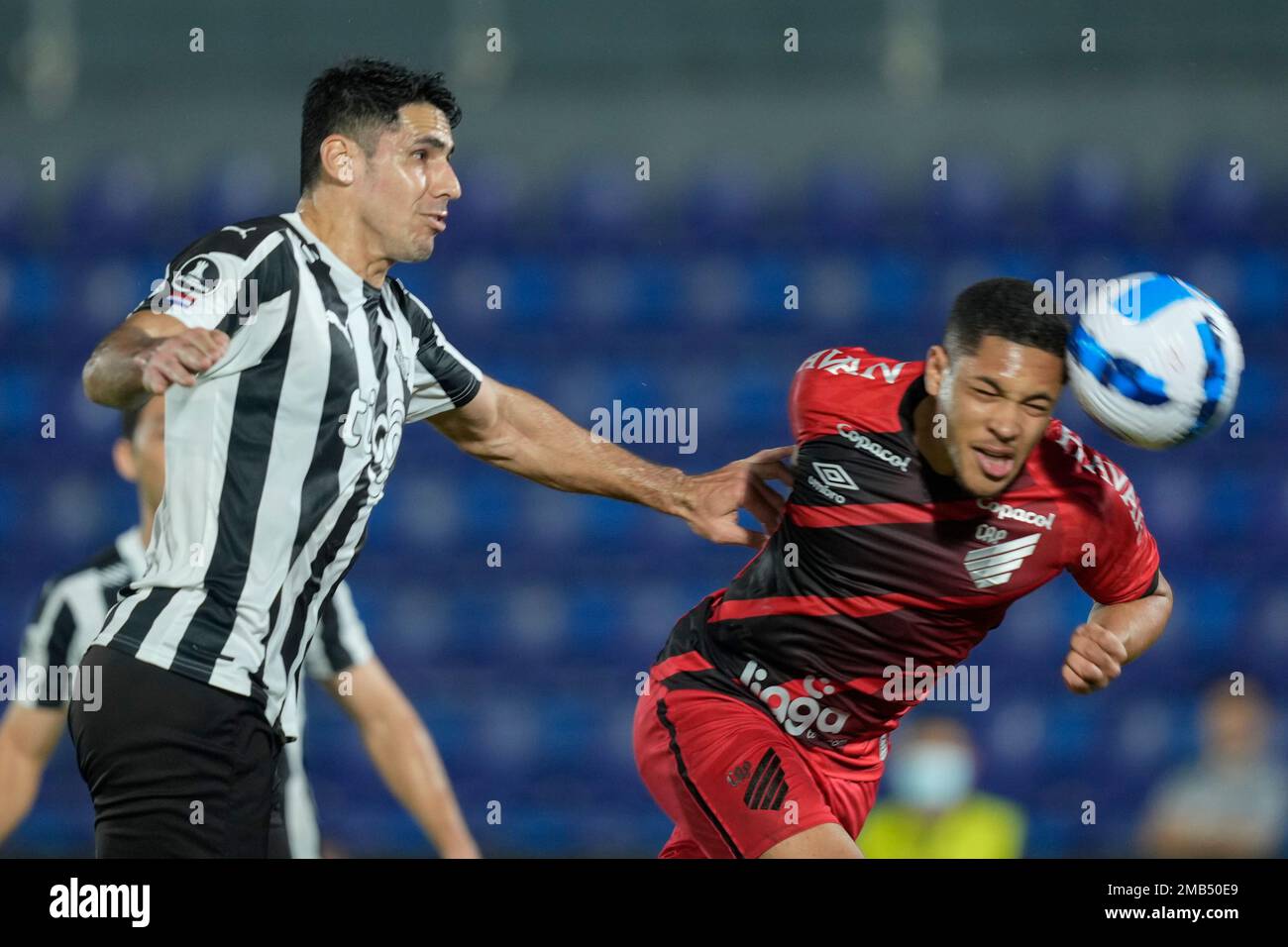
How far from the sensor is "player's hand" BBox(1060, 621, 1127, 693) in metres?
3.38

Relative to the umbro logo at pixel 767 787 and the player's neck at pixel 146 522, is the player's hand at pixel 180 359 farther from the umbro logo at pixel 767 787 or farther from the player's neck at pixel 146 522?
the player's neck at pixel 146 522

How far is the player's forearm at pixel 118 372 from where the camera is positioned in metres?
3.04

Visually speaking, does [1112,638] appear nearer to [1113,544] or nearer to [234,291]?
[1113,544]

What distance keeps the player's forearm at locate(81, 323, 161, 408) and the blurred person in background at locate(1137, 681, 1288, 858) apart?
4956 millimetres

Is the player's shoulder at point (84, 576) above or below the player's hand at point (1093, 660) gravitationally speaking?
below

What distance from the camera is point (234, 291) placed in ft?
10.8

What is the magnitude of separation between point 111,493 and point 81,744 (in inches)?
201

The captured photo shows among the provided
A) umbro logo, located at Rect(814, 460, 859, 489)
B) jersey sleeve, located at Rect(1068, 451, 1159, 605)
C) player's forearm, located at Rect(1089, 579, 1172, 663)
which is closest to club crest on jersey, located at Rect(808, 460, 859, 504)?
umbro logo, located at Rect(814, 460, 859, 489)

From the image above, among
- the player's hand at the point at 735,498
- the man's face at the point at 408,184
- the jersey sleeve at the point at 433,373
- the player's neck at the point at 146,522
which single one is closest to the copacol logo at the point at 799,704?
the player's hand at the point at 735,498

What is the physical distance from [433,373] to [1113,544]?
5.76 ft

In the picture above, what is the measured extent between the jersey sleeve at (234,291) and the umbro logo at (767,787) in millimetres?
1510

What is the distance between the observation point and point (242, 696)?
333cm

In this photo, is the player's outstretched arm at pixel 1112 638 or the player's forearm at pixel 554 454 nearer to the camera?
the player's outstretched arm at pixel 1112 638
